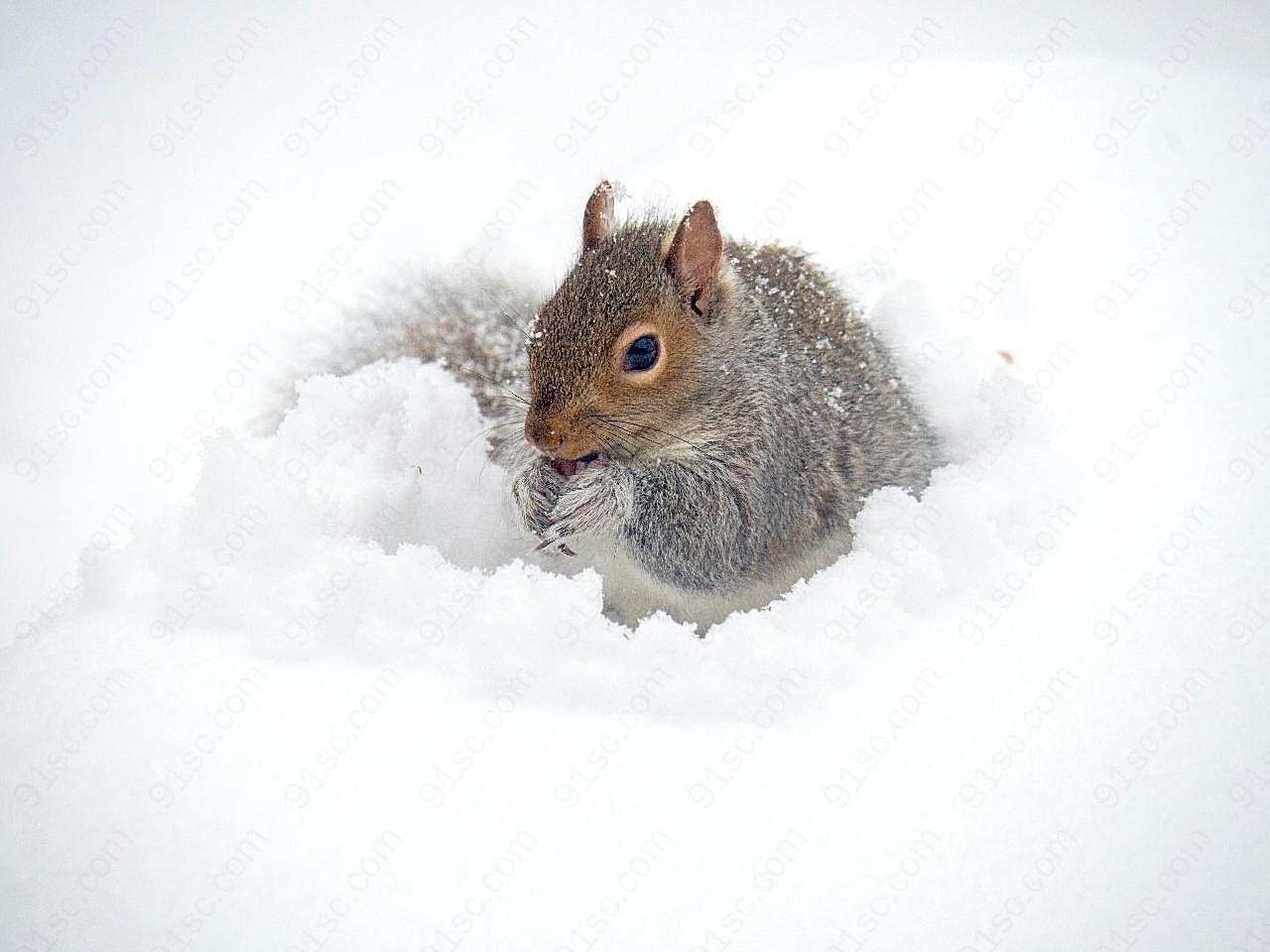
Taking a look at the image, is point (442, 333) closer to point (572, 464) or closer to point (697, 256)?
point (572, 464)

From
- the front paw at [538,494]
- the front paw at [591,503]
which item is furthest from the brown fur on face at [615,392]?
the front paw at [538,494]

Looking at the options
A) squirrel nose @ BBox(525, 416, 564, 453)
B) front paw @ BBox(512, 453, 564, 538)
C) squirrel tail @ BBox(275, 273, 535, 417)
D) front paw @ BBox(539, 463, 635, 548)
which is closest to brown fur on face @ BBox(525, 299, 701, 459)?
squirrel nose @ BBox(525, 416, 564, 453)

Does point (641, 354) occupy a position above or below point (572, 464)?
above

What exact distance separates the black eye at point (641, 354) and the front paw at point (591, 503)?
0.30 meters

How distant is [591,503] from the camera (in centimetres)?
196

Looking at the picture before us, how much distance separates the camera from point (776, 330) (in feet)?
6.75

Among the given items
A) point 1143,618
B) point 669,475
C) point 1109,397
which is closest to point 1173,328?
point 1109,397

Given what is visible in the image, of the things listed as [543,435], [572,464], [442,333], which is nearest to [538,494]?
[572,464]

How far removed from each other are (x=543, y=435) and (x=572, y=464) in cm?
32

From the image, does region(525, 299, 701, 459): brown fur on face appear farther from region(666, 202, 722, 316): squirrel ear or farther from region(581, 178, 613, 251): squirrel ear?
region(581, 178, 613, 251): squirrel ear

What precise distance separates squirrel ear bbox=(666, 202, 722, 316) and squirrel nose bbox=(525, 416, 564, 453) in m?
0.44

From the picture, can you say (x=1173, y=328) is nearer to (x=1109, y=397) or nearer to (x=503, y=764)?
(x=1109, y=397)

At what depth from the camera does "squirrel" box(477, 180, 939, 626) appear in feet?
5.60

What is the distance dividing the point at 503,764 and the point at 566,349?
82cm
